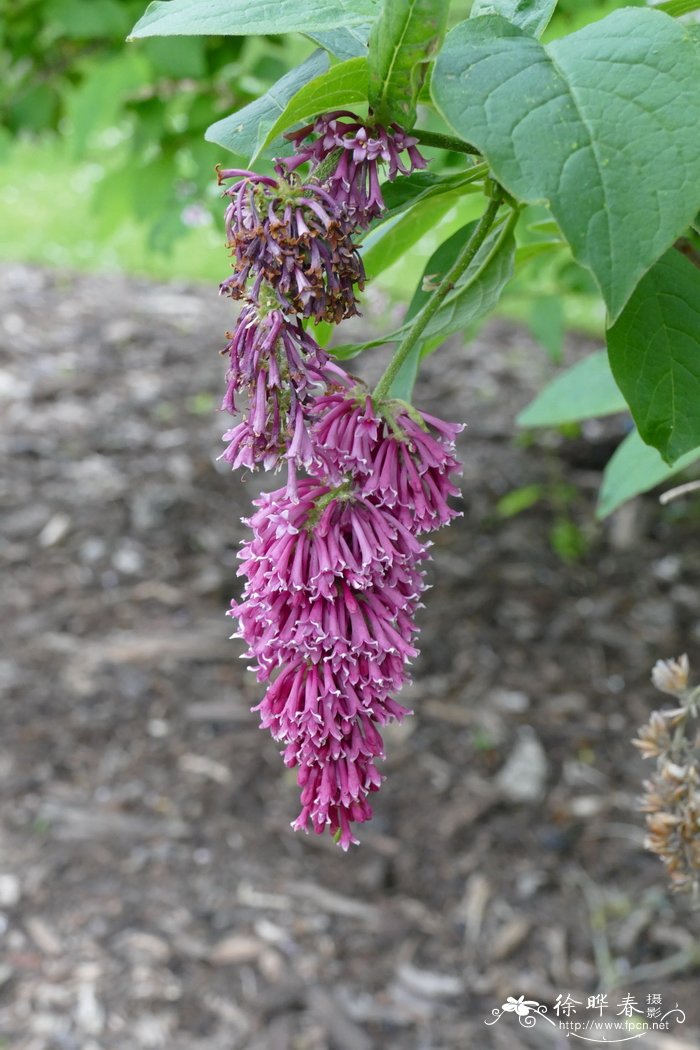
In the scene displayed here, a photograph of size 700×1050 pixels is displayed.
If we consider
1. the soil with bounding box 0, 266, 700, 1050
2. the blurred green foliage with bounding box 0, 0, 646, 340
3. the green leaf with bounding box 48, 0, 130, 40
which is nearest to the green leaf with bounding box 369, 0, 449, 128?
the blurred green foliage with bounding box 0, 0, 646, 340

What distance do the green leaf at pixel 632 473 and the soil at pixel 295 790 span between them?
4.94 ft

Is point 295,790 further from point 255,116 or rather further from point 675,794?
point 255,116

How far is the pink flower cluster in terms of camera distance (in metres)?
0.83

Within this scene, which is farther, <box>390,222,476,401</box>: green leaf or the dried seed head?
the dried seed head

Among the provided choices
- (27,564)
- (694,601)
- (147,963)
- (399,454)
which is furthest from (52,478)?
(399,454)

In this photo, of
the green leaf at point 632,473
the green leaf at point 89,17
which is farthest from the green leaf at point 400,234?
the green leaf at point 89,17

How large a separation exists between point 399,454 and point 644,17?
387 millimetres

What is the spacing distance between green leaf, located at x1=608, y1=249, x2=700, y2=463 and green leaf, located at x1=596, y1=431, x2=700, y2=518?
69 centimetres

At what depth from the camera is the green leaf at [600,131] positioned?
0.71 metres

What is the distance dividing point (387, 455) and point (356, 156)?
25 centimetres

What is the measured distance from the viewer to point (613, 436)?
480 cm

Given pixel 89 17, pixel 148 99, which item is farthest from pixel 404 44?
pixel 148 99

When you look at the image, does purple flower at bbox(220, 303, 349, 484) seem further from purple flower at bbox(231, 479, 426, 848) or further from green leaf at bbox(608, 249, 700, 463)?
green leaf at bbox(608, 249, 700, 463)

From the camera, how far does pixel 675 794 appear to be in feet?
4.14
